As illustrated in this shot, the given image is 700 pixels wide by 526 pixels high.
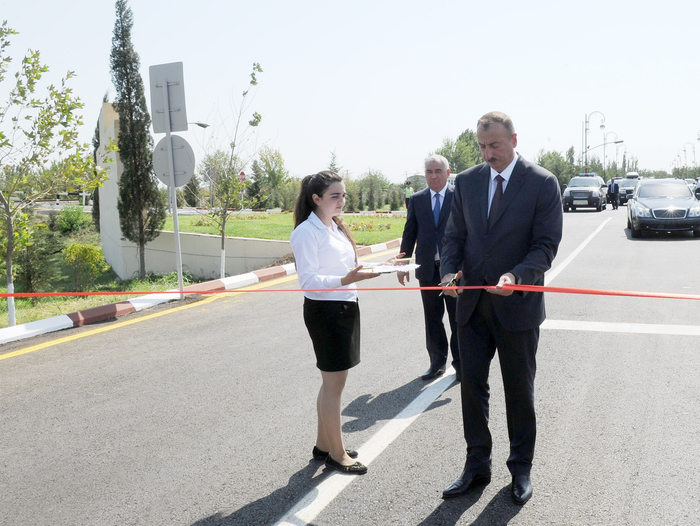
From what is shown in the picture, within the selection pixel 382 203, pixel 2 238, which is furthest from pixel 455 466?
pixel 382 203

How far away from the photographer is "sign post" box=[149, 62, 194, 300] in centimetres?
959

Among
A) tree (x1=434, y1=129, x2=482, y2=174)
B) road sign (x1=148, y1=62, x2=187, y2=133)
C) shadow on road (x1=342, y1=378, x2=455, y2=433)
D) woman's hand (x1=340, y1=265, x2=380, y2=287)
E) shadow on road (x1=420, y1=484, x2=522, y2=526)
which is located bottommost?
shadow on road (x1=420, y1=484, x2=522, y2=526)

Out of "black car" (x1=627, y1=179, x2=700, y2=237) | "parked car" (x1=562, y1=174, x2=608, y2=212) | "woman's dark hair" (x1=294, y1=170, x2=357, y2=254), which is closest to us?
"woman's dark hair" (x1=294, y1=170, x2=357, y2=254)

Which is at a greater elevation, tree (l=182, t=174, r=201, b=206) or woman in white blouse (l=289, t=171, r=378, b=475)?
tree (l=182, t=174, r=201, b=206)

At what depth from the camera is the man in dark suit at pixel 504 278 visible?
3248mm

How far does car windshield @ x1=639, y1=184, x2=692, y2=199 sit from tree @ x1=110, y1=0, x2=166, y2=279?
14.5 meters

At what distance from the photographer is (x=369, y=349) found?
6.32 metres

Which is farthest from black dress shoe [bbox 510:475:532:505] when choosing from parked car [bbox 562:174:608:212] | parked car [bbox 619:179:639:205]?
parked car [bbox 619:179:639:205]

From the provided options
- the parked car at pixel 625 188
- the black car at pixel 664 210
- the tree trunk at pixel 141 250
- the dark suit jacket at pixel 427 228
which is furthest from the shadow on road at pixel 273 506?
the parked car at pixel 625 188

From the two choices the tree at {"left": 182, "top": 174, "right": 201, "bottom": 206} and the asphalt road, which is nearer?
the asphalt road

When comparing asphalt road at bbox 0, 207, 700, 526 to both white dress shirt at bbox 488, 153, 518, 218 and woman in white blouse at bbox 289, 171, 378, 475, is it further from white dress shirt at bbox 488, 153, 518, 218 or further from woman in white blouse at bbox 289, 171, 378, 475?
white dress shirt at bbox 488, 153, 518, 218

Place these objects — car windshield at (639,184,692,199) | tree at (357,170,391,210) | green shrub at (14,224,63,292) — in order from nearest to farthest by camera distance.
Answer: green shrub at (14,224,63,292)
car windshield at (639,184,692,199)
tree at (357,170,391,210)

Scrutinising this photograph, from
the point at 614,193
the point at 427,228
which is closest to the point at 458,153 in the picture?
the point at 614,193

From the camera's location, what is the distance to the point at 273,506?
10.6 feet
